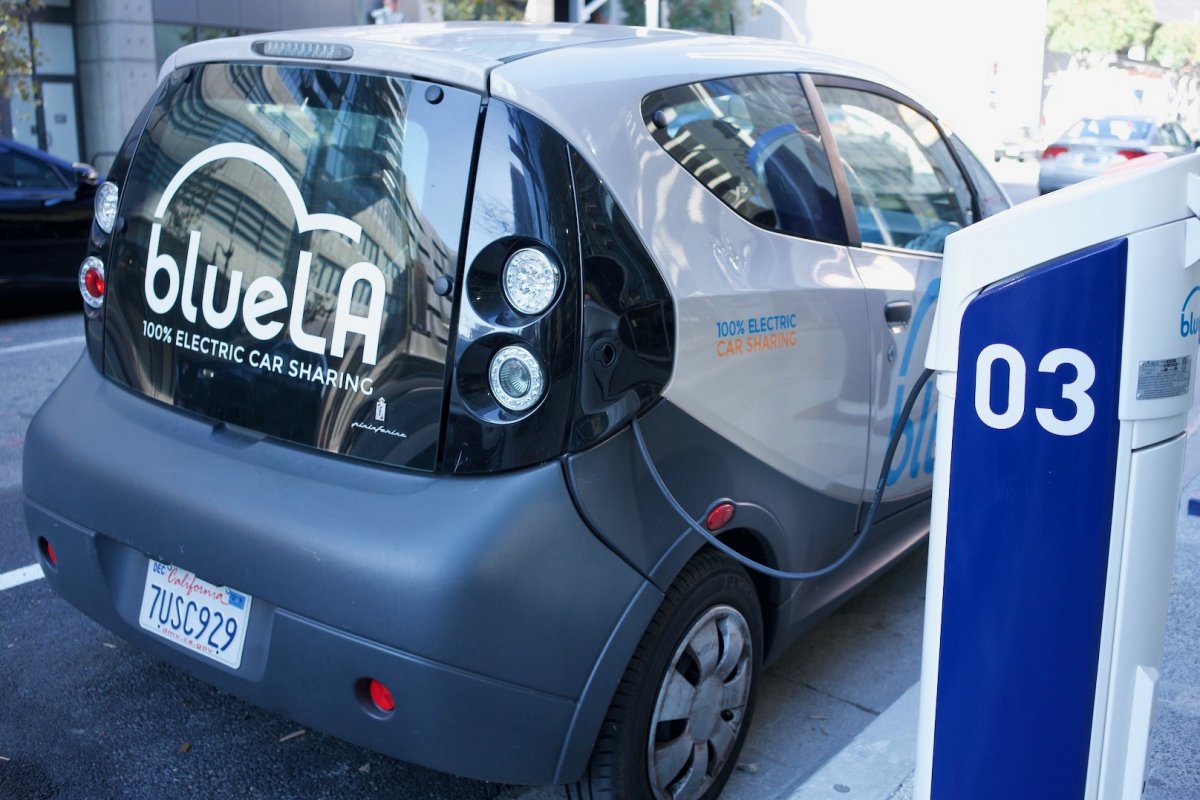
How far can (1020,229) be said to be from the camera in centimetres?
194

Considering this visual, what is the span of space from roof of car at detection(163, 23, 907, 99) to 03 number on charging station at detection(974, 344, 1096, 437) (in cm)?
104

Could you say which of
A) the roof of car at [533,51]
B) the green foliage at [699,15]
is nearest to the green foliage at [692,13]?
the green foliage at [699,15]

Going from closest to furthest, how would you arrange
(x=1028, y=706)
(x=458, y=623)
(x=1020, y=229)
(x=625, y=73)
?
(x=1020, y=229)
(x=1028, y=706)
(x=458, y=623)
(x=625, y=73)

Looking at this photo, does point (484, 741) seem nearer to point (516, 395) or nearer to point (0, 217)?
point (516, 395)

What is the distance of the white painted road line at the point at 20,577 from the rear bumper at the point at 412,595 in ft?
5.60

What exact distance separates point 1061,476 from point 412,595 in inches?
44.9

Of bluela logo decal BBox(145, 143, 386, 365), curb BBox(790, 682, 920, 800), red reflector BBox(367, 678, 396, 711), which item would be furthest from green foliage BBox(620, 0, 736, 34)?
red reflector BBox(367, 678, 396, 711)

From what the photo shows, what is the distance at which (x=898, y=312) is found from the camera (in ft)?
10.8

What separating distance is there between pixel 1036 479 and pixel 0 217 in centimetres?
884

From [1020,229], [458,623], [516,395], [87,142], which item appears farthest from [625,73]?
[87,142]

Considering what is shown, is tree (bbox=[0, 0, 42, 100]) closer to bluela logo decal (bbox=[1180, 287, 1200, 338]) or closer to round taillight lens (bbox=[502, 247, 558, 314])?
round taillight lens (bbox=[502, 247, 558, 314])

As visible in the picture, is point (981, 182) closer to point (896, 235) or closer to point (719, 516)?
point (896, 235)

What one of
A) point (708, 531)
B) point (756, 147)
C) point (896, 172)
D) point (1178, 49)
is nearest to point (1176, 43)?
point (1178, 49)

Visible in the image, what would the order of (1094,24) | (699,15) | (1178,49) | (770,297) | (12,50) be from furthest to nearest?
(1178,49) < (1094,24) < (699,15) < (12,50) < (770,297)
